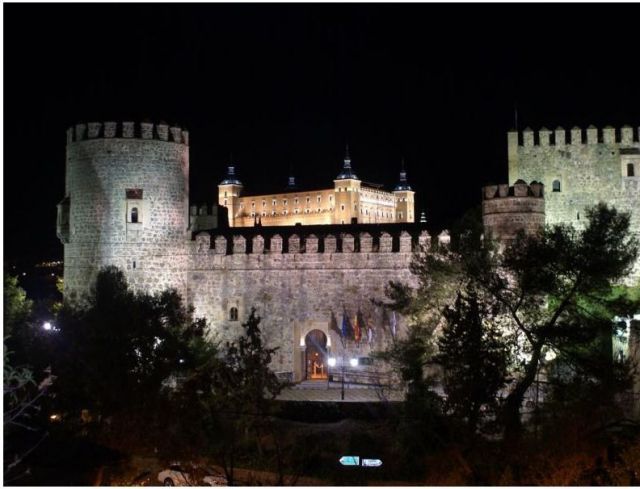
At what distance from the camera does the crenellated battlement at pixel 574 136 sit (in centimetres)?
3058

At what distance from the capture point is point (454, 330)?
71.3ft

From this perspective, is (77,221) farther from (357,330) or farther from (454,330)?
(454,330)

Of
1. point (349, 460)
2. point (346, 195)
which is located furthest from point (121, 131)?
point (346, 195)

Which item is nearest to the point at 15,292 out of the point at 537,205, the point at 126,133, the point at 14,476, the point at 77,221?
the point at 77,221

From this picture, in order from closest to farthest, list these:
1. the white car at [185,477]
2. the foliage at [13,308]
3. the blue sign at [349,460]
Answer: the white car at [185,477] < the blue sign at [349,460] < the foliage at [13,308]

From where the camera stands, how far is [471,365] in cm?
2005

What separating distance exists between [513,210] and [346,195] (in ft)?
200

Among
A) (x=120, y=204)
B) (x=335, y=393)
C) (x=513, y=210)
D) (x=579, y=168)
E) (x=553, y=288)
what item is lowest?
(x=335, y=393)

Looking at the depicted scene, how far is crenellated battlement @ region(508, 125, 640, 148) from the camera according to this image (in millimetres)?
30578

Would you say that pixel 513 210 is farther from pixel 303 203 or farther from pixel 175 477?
pixel 303 203

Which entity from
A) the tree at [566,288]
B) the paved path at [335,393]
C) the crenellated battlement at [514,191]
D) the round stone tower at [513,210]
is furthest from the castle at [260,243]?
the tree at [566,288]

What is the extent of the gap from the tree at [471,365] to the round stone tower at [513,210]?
673 cm

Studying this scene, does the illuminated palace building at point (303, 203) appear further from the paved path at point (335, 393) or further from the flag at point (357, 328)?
the paved path at point (335, 393)

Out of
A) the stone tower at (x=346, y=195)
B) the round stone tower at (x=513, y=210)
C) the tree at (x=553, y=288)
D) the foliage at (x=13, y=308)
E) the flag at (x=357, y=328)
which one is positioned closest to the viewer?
the tree at (x=553, y=288)
